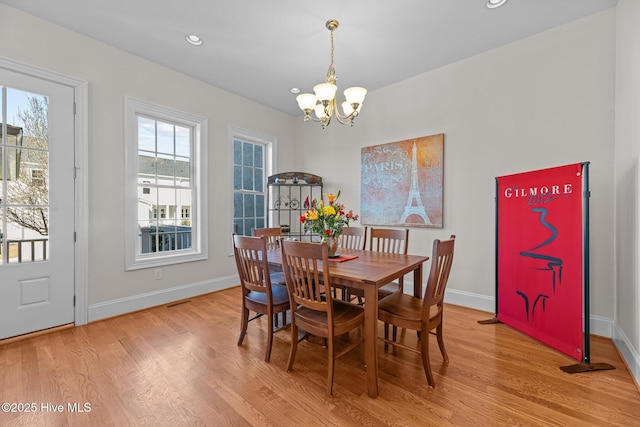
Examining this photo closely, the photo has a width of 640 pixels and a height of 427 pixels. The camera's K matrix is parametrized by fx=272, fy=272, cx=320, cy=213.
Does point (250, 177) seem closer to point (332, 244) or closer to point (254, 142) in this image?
point (254, 142)

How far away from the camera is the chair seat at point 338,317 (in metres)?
1.89

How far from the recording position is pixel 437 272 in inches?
74.5

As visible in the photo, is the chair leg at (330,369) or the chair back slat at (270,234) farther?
the chair back slat at (270,234)

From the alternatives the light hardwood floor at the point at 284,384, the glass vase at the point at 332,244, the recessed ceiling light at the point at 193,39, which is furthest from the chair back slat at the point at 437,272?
the recessed ceiling light at the point at 193,39

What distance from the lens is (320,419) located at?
1.62 meters

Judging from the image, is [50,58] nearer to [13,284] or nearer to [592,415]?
[13,284]

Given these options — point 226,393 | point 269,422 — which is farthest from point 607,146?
point 226,393

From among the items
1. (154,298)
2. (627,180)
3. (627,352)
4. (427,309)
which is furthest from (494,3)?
(154,298)

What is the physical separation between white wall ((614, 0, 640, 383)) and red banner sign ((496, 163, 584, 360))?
0.31 metres

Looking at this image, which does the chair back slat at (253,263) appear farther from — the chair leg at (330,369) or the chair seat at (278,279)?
the chair leg at (330,369)

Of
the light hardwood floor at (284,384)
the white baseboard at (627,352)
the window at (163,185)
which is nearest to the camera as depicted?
the light hardwood floor at (284,384)

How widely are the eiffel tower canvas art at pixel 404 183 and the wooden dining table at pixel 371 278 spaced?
142 centimetres

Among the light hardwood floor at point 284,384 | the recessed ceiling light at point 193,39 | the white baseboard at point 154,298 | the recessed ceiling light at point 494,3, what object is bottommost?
the light hardwood floor at point 284,384

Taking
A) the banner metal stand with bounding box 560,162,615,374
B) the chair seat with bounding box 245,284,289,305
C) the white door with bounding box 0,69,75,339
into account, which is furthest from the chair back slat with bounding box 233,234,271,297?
the banner metal stand with bounding box 560,162,615,374
